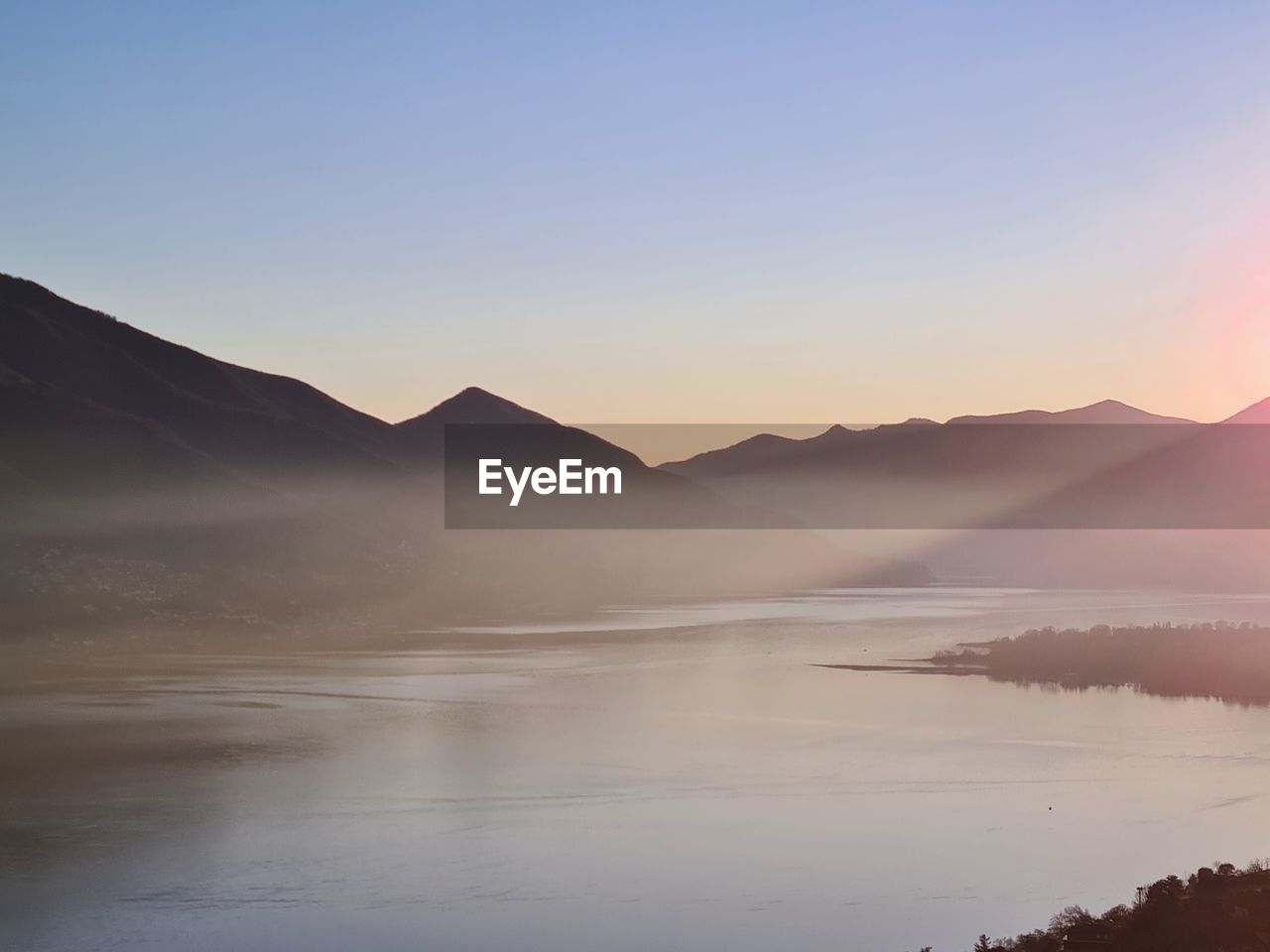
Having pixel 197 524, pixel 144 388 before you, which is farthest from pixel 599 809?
pixel 144 388

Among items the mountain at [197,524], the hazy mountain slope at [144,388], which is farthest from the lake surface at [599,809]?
the hazy mountain slope at [144,388]

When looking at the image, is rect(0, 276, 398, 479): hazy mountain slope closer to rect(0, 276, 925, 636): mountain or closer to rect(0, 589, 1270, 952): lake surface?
rect(0, 276, 925, 636): mountain

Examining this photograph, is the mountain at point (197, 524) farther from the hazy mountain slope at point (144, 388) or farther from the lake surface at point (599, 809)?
the lake surface at point (599, 809)

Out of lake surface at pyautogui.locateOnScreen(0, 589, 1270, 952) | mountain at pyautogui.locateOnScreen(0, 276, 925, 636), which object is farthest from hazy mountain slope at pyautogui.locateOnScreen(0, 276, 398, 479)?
lake surface at pyautogui.locateOnScreen(0, 589, 1270, 952)

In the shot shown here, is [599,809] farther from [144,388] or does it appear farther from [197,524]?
[144,388]

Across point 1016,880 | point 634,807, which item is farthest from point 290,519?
point 1016,880

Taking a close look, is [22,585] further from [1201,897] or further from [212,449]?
[1201,897]

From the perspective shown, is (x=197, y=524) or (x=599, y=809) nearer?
(x=599, y=809)

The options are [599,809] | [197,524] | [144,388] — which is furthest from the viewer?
[144,388]
